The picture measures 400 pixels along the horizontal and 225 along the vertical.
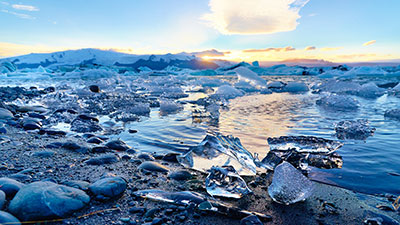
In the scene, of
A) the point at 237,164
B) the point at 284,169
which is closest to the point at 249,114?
the point at 237,164

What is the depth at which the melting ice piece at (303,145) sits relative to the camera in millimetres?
2520

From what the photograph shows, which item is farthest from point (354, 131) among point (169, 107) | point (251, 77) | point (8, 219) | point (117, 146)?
point (251, 77)

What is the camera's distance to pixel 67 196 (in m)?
1.43

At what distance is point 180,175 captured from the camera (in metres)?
2.06

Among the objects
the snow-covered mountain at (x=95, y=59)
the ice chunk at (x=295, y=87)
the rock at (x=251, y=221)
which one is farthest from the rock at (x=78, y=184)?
the snow-covered mountain at (x=95, y=59)

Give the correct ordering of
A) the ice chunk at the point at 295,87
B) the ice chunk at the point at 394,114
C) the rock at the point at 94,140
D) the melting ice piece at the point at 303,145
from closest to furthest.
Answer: the melting ice piece at the point at 303,145
the rock at the point at 94,140
the ice chunk at the point at 394,114
the ice chunk at the point at 295,87

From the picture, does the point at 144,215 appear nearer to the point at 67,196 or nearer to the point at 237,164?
the point at 67,196

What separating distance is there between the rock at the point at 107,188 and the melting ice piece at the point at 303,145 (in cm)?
164

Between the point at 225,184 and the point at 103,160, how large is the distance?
52.3 inches

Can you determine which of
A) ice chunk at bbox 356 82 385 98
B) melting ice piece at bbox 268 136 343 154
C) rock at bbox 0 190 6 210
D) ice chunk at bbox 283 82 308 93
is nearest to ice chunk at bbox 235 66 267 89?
ice chunk at bbox 283 82 308 93

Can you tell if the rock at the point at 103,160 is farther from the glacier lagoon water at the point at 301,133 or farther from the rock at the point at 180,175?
the rock at the point at 180,175

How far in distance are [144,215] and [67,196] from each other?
1.60 ft

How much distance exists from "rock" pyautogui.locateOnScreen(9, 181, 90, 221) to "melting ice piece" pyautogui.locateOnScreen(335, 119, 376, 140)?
3245 mm

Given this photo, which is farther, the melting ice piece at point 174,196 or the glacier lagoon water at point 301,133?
the glacier lagoon water at point 301,133
